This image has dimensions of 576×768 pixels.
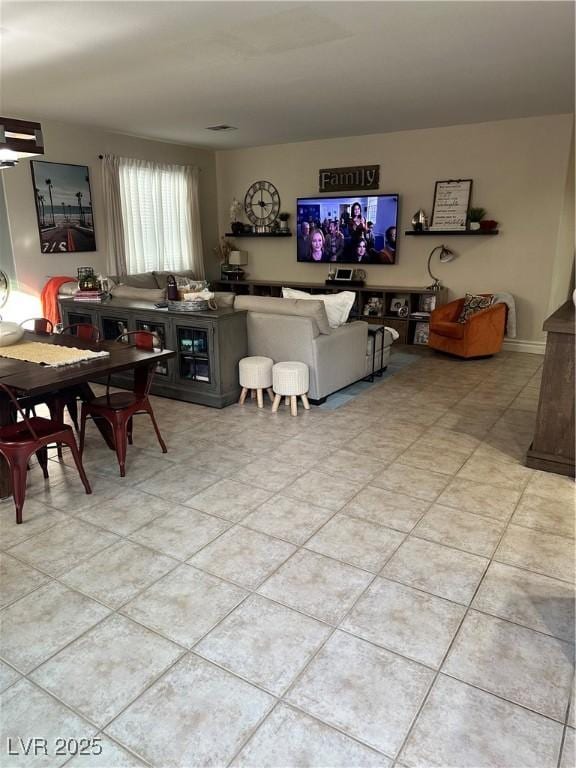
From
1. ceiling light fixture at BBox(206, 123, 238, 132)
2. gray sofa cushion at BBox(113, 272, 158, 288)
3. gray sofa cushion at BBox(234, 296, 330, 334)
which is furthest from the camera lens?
gray sofa cushion at BBox(113, 272, 158, 288)

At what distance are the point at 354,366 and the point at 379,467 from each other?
1758mm

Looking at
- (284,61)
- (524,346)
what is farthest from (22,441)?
(524,346)

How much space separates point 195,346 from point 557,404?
113 inches

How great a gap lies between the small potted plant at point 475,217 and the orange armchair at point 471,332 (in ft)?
3.48

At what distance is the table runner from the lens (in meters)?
3.09

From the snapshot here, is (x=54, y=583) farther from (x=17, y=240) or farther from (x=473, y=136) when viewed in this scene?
(x=473, y=136)

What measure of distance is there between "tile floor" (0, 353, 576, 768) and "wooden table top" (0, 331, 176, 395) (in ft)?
2.36

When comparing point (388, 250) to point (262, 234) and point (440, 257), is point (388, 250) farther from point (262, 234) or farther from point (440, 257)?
point (262, 234)

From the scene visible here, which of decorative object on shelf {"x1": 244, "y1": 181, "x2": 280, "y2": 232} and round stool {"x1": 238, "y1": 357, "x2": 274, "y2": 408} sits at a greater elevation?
decorative object on shelf {"x1": 244, "y1": 181, "x2": 280, "y2": 232}

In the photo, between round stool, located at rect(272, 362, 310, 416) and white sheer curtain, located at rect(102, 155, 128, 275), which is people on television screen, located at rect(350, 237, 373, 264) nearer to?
white sheer curtain, located at rect(102, 155, 128, 275)

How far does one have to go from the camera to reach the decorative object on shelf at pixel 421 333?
6832 millimetres

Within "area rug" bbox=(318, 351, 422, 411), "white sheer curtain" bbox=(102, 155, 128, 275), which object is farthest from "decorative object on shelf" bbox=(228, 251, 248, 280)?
"area rug" bbox=(318, 351, 422, 411)

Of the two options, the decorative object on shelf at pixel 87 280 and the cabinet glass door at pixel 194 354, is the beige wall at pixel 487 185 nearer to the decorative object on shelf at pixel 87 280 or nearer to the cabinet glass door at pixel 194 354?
the cabinet glass door at pixel 194 354

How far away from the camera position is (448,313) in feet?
20.9
